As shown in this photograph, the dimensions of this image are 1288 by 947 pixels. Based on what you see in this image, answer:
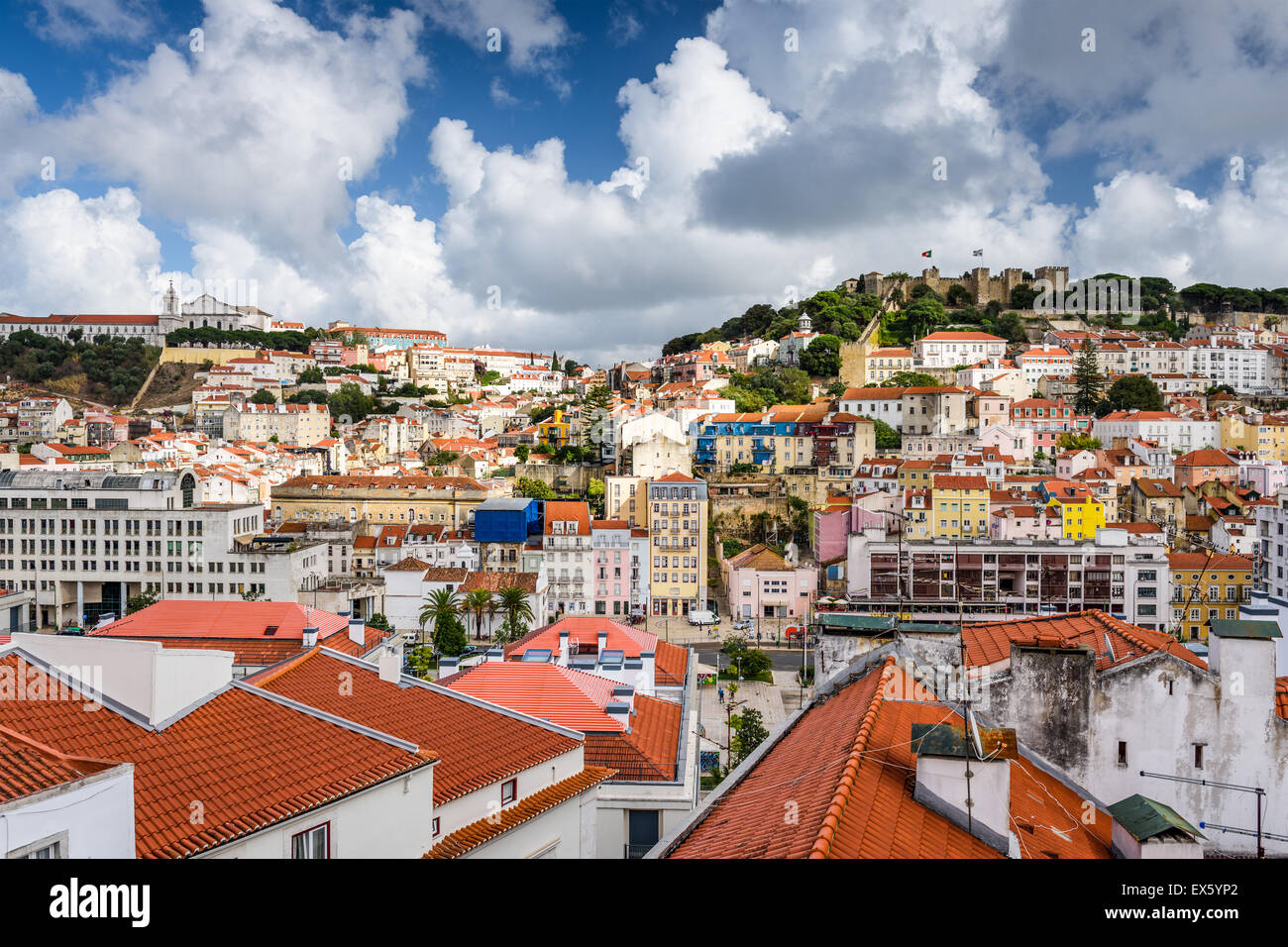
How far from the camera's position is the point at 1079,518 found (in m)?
39.9

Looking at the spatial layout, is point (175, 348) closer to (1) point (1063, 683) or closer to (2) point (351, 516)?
(2) point (351, 516)

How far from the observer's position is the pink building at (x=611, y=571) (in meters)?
37.7

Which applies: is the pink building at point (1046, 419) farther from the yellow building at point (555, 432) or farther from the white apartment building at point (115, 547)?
the white apartment building at point (115, 547)

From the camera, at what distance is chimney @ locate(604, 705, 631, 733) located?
33.8ft

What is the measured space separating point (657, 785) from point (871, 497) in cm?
3376

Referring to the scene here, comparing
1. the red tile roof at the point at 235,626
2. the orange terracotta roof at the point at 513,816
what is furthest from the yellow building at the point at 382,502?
the orange terracotta roof at the point at 513,816

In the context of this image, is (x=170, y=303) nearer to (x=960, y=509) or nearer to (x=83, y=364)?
(x=83, y=364)

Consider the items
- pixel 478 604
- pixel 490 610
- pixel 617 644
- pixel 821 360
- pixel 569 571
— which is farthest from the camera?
pixel 821 360

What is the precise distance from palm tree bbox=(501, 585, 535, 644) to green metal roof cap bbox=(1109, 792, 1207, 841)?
2627 cm

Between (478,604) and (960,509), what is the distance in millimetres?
20507

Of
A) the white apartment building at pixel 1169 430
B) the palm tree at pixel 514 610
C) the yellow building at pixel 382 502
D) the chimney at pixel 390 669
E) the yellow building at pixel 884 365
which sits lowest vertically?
the palm tree at pixel 514 610

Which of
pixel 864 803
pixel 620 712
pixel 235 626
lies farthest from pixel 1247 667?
pixel 235 626

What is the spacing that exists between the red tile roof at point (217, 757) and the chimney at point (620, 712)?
466cm
